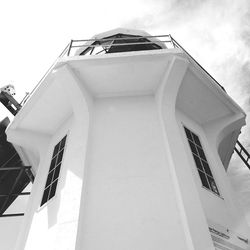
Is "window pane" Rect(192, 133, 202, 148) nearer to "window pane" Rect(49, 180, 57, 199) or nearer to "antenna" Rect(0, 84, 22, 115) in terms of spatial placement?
"window pane" Rect(49, 180, 57, 199)

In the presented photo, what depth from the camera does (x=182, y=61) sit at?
866 centimetres

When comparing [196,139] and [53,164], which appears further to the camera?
[196,139]

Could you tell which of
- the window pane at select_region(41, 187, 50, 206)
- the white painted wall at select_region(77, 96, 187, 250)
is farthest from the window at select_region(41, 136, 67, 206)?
the white painted wall at select_region(77, 96, 187, 250)

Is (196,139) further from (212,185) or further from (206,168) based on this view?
(212,185)

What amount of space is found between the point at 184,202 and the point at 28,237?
3995 millimetres

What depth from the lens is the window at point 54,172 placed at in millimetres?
7637

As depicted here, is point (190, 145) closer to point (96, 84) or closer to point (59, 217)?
point (96, 84)

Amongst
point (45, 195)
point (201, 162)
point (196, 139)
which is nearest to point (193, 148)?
point (201, 162)

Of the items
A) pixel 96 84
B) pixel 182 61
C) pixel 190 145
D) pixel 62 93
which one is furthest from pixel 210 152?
pixel 62 93

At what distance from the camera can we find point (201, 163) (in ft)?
27.7

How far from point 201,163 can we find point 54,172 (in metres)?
4.29

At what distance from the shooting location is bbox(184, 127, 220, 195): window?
7.90 metres

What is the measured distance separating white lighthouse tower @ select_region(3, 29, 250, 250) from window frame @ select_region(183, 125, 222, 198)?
0.14 feet

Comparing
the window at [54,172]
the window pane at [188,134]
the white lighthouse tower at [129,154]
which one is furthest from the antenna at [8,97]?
the window pane at [188,134]
